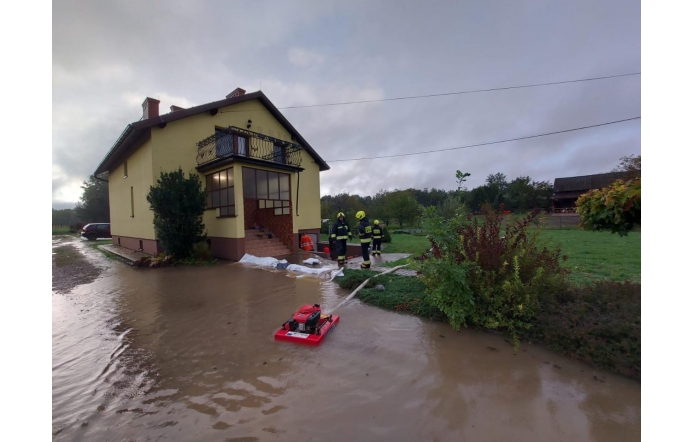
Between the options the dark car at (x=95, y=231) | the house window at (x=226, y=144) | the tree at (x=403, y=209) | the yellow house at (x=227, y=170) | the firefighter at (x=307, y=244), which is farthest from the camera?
the tree at (x=403, y=209)

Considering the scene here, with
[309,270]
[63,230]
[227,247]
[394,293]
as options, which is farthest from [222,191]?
[63,230]

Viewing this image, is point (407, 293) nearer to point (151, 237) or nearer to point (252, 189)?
point (252, 189)

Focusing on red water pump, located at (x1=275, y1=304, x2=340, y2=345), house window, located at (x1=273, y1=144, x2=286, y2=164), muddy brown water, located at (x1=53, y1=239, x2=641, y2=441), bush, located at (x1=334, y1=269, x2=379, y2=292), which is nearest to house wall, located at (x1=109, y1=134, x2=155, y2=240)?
house window, located at (x1=273, y1=144, x2=286, y2=164)

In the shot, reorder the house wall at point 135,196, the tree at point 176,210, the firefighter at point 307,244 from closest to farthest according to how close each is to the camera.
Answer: the tree at point 176,210, the house wall at point 135,196, the firefighter at point 307,244

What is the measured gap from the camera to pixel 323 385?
2.72m

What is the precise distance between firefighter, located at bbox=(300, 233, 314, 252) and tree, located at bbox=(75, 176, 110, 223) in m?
43.4

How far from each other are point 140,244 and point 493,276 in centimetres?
1605

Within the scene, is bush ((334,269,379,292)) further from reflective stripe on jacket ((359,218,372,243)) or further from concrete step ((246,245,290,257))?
concrete step ((246,245,290,257))

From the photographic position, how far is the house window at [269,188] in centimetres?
1188

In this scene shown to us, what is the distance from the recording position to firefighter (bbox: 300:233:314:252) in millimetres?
14214

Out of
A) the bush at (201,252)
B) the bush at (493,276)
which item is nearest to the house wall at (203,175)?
the bush at (201,252)

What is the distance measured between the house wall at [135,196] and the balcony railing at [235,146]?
2048 millimetres

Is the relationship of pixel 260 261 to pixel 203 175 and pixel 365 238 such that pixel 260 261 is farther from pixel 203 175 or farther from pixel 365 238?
pixel 203 175

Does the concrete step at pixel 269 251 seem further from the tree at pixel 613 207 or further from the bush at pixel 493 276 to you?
the tree at pixel 613 207
